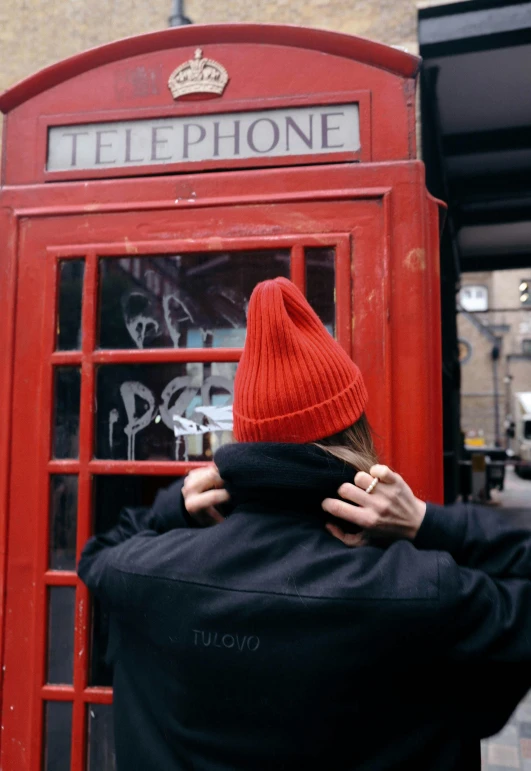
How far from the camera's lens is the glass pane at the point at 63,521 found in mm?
1712

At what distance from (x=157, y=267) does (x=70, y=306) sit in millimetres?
289

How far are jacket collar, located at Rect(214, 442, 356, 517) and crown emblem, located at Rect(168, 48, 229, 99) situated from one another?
1.13 m

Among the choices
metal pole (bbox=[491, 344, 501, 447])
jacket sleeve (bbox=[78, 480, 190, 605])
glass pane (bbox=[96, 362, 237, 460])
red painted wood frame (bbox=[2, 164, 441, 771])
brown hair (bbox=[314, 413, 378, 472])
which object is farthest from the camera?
metal pole (bbox=[491, 344, 501, 447])

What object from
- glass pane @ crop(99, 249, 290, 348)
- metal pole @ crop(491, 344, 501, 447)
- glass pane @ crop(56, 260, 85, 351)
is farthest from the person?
metal pole @ crop(491, 344, 501, 447)

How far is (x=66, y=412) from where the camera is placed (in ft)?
5.65

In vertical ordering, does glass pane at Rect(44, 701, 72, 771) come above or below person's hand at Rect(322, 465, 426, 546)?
below

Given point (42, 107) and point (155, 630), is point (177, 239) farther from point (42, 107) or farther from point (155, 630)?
point (155, 630)

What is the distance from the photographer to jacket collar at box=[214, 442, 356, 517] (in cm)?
103

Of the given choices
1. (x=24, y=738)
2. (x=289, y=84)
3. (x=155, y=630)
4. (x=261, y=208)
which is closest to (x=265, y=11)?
(x=289, y=84)

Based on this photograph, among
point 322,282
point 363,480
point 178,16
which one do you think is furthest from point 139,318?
point 178,16

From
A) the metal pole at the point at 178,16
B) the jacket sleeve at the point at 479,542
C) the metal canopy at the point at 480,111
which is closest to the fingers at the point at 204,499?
the jacket sleeve at the point at 479,542

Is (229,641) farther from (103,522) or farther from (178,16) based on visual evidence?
(178,16)

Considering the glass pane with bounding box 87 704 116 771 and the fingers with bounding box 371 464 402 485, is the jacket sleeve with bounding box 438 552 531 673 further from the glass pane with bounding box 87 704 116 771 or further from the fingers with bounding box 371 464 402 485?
the glass pane with bounding box 87 704 116 771

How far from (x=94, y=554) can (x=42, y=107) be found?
4.35ft
